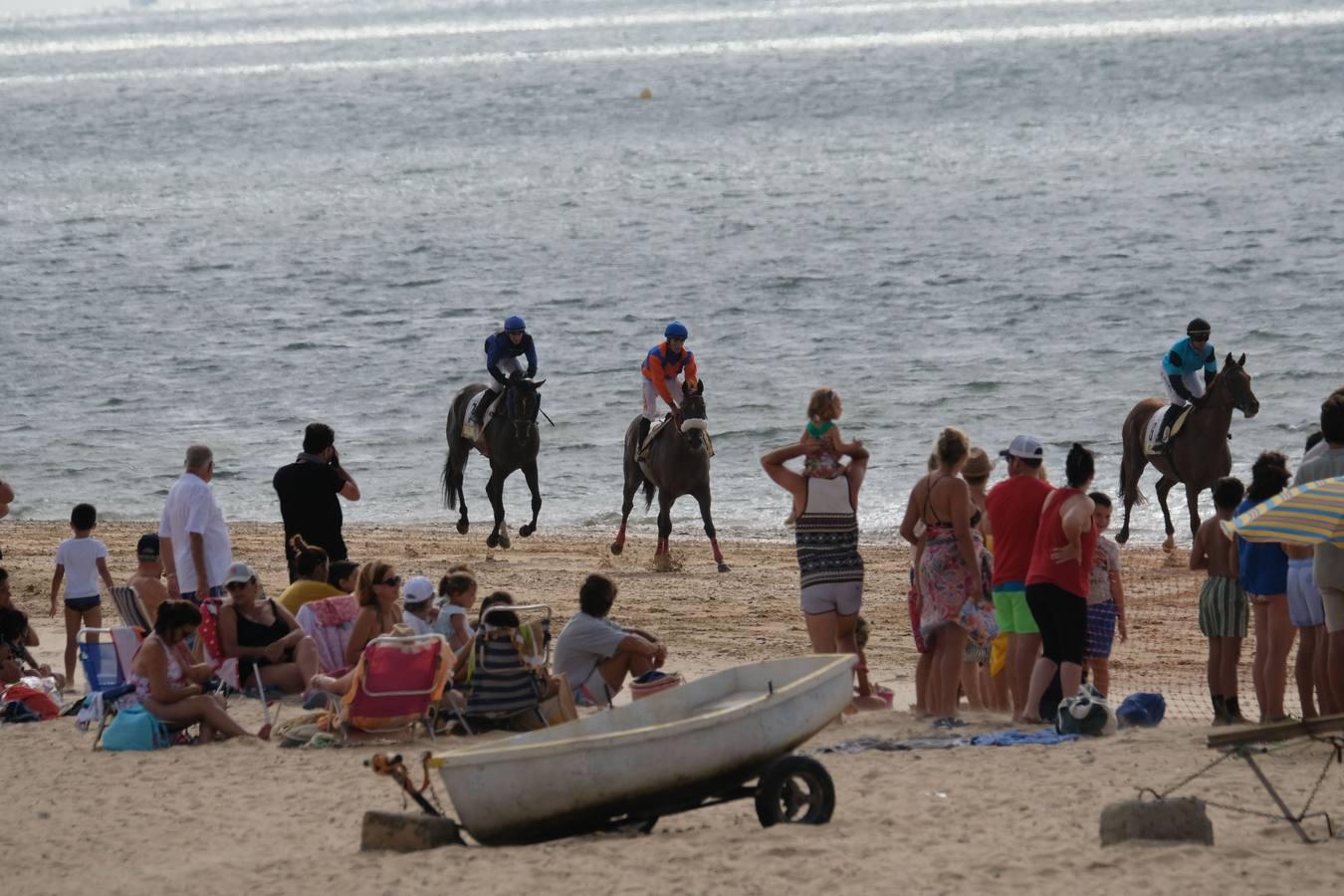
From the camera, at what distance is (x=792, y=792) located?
8469 mm

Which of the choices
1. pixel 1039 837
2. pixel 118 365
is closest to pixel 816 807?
pixel 1039 837

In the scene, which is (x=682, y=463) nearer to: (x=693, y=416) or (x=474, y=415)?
(x=693, y=416)

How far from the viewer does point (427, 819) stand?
8.39 metres

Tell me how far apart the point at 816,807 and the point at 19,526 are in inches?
647

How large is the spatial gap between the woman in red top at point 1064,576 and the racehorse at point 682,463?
733cm

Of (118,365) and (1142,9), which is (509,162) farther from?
(1142,9)

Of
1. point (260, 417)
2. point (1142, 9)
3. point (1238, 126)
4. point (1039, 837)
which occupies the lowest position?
point (1039, 837)

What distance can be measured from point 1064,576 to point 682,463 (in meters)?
8.06

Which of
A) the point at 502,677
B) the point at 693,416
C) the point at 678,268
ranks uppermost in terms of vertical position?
the point at 678,268

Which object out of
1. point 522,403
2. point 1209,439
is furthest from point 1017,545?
point 522,403

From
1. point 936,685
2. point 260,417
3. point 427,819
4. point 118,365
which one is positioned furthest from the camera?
point 118,365

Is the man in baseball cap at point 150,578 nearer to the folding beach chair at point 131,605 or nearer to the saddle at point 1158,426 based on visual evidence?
the folding beach chair at point 131,605

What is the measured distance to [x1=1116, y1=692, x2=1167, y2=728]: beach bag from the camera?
10.3 meters

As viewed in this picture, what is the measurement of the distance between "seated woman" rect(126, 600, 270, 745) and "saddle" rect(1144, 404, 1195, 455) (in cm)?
1011
